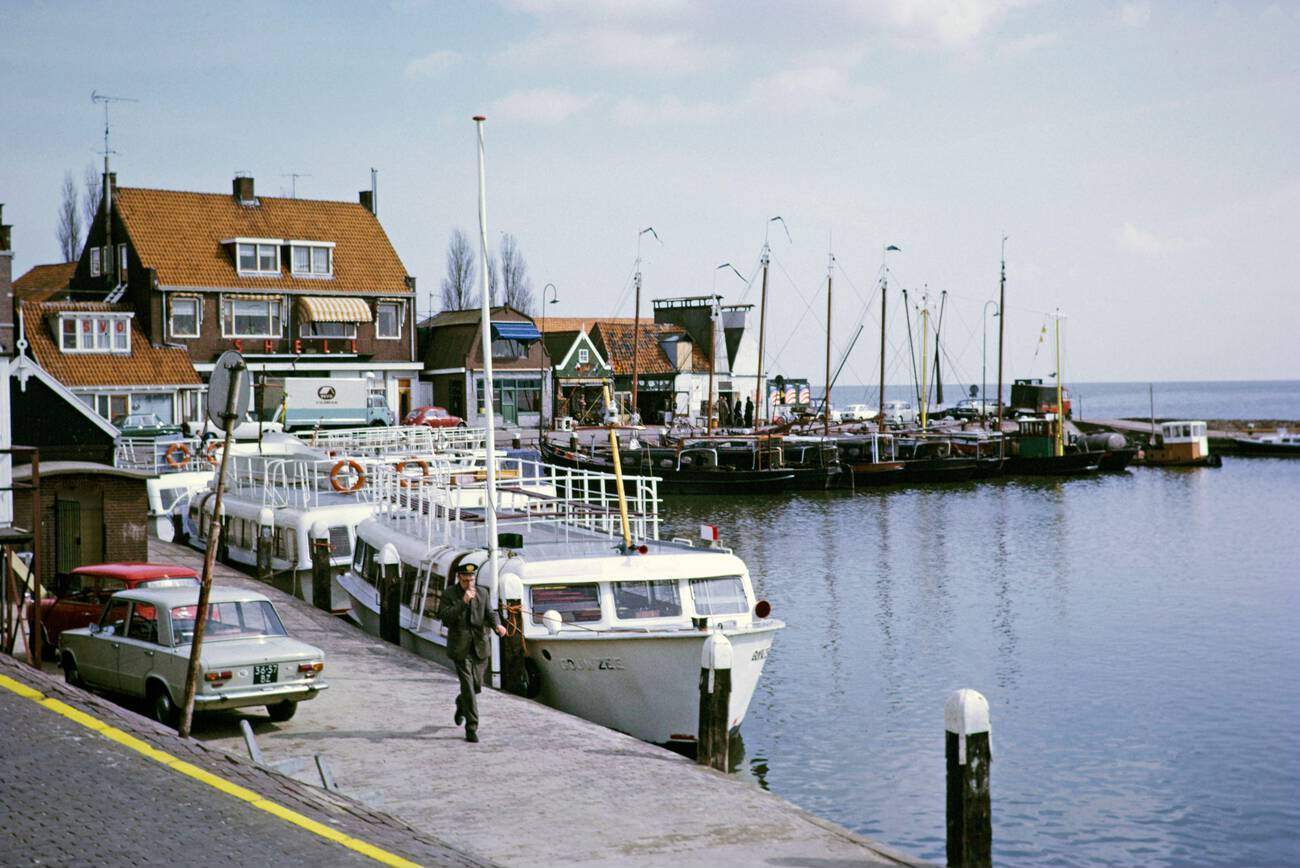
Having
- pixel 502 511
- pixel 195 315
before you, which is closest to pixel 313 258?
pixel 195 315

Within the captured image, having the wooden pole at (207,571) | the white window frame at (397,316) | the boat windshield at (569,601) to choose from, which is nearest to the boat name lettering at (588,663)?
the boat windshield at (569,601)

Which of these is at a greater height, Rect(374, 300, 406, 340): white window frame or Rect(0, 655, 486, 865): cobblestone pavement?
Rect(374, 300, 406, 340): white window frame

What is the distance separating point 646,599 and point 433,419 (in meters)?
50.1

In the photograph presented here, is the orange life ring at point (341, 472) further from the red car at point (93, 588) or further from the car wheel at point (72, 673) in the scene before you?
the car wheel at point (72, 673)

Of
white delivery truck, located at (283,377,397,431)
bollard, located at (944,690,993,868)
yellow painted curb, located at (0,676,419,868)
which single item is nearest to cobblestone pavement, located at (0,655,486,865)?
yellow painted curb, located at (0,676,419,868)

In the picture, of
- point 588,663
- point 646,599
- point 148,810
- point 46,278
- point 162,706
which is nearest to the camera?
point 148,810

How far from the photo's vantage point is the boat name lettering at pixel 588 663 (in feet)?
63.3

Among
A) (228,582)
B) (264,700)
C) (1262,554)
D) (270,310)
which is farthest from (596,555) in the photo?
(270,310)

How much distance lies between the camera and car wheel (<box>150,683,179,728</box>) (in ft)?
52.6

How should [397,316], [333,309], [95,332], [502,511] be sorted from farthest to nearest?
[397,316] → [333,309] → [95,332] → [502,511]

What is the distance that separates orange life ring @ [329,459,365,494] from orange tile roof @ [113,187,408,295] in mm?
35038

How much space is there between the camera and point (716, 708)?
15938 millimetres

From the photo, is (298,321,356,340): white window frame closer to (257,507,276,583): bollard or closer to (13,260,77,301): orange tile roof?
(13,260,77,301): orange tile roof

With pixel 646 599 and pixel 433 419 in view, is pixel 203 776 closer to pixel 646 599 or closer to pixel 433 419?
pixel 646 599
